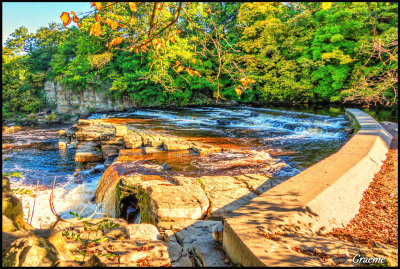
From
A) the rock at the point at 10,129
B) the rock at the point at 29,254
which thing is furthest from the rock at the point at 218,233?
the rock at the point at 10,129

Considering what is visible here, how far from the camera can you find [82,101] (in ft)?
86.2

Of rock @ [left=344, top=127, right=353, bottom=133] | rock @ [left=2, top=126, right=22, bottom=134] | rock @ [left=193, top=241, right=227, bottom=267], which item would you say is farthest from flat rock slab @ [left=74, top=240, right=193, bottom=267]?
rock @ [left=2, top=126, right=22, bottom=134]

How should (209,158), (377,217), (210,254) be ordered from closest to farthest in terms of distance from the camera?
(210,254), (377,217), (209,158)

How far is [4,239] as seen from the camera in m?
1.80

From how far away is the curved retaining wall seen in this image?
6.88ft

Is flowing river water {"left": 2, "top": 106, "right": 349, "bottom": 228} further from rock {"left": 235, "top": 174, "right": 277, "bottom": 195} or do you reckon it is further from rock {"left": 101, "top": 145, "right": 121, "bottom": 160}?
rock {"left": 235, "top": 174, "right": 277, "bottom": 195}

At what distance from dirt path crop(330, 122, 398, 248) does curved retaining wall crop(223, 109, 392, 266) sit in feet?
0.31

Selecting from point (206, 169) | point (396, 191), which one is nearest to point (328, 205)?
point (396, 191)

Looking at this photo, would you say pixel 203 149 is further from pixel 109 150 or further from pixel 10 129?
pixel 10 129

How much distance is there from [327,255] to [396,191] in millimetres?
2766

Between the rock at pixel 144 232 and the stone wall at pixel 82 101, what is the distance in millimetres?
23016

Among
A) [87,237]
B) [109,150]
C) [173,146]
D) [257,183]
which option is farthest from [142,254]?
[109,150]

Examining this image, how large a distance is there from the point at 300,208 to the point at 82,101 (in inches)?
1102

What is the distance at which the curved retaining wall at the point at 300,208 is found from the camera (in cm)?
210
